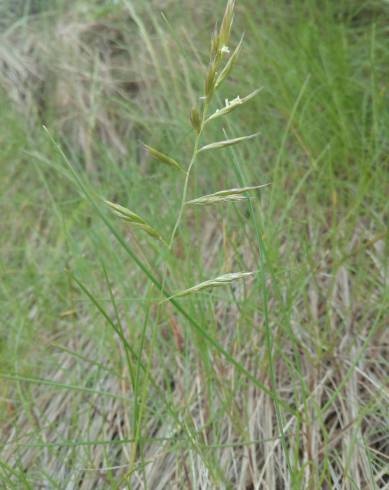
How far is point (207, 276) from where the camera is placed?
131cm

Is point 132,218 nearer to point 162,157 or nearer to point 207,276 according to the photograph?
point 162,157

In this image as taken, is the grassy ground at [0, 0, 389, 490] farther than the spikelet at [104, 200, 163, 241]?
Yes

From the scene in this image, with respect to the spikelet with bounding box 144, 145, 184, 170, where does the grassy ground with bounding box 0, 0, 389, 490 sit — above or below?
below

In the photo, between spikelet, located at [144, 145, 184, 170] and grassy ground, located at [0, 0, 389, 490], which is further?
grassy ground, located at [0, 0, 389, 490]

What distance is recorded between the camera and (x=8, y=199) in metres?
1.80

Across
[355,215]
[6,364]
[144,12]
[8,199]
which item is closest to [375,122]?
[355,215]

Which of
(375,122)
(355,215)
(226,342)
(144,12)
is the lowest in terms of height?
(226,342)

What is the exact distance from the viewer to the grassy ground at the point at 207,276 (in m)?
0.95

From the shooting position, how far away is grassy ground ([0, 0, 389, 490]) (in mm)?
950

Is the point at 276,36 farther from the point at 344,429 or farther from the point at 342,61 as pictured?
the point at 344,429

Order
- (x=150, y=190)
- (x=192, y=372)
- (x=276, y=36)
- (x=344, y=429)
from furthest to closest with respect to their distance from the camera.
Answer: (x=276, y=36) < (x=150, y=190) < (x=192, y=372) < (x=344, y=429)

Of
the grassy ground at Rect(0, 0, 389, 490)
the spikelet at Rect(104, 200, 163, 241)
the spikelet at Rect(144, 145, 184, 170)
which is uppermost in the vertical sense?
the spikelet at Rect(144, 145, 184, 170)

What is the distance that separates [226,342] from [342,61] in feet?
2.88

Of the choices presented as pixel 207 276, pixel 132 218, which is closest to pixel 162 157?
pixel 132 218
